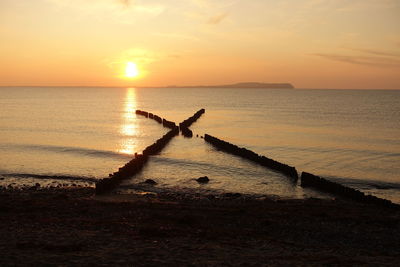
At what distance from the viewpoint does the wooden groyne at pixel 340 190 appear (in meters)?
19.3

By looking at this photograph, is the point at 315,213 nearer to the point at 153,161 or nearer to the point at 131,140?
the point at 153,161

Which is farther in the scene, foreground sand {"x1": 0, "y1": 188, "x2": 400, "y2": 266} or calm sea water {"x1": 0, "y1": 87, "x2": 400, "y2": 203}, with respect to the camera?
calm sea water {"x1": 0, "y1": 87, "x2": 400, "y2": 203}

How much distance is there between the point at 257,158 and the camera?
31.4 metres

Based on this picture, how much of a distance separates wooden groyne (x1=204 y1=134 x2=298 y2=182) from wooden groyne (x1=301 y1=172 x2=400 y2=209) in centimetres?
151

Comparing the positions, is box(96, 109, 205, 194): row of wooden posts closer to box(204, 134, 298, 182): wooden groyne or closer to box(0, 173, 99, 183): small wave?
box(0, 173, 99, 183): small wave

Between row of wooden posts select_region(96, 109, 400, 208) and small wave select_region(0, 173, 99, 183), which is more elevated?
row of wooden posts select_region(96, 109, 400, 208)

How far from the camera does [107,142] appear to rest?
4412 centimetres

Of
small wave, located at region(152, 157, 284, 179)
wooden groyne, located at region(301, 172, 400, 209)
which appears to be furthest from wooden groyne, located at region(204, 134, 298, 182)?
wooden groyne, located at region(301, 172, 400, 209)

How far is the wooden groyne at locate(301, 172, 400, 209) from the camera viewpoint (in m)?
19.3

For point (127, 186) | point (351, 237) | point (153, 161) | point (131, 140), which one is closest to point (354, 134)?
point (131, 140)

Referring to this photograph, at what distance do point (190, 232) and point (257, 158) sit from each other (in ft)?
60.2

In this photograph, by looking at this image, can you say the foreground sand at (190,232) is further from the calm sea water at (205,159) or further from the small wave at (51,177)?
the small wave at (51,177)

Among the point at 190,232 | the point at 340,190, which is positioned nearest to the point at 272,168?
the point at 340,190

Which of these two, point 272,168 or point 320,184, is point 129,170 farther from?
point 320,184
